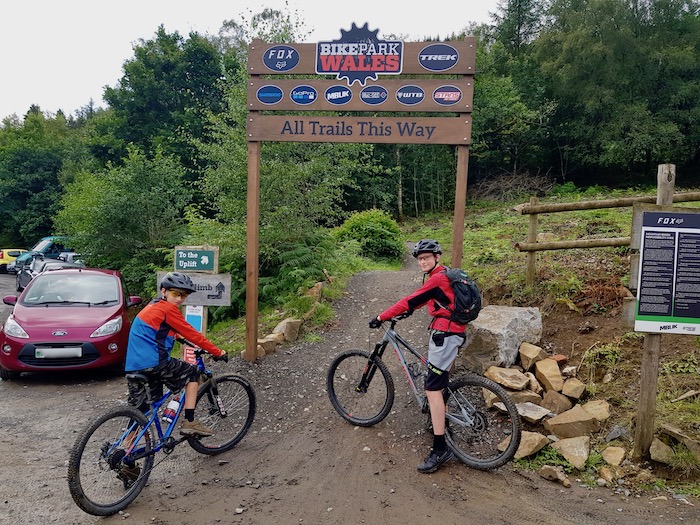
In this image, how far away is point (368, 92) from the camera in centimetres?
601

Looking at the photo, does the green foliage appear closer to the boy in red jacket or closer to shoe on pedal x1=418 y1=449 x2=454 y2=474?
the boy in red jacket

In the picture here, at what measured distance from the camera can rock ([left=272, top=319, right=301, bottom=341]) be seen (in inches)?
287

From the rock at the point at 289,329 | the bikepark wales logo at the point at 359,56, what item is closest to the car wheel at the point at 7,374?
the rock at the point at 289,329

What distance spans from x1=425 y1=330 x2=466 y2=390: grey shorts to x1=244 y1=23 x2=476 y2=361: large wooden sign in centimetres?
164

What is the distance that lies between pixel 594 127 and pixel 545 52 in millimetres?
5744

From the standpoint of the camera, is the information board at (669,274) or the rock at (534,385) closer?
the information board at (669,274)

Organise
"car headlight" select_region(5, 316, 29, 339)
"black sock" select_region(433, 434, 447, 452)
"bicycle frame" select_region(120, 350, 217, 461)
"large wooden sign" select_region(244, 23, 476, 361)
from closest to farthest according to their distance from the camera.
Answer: "bicycle frame" select_region(120, 350, 217, 461)
"black sock" select_region(433, 434, 447, 452)
"large wooden sign" select_region(244, 23, 476, 361)
"car headlight" select_region(5, 316, 29, 339)

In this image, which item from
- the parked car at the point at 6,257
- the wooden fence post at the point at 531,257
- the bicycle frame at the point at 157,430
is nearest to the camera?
the bicycle frame at the point at 157,430

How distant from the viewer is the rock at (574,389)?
5070 mm

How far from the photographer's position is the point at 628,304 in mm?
4262

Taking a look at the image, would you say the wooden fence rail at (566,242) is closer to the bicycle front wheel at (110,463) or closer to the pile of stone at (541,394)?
the pile of stone at (541,394)

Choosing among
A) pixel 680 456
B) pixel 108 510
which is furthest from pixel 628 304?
pixel 108 510

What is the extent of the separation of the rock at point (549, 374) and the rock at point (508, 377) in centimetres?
21

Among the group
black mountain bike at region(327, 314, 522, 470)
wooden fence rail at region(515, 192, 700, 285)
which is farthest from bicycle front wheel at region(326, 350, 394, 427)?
wooden fence rail at region(515, 192, 700, 285)
